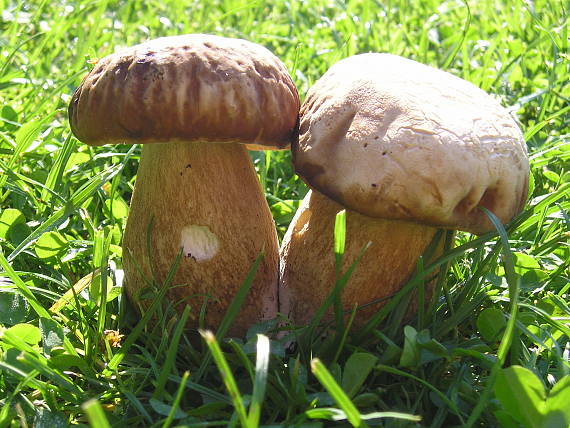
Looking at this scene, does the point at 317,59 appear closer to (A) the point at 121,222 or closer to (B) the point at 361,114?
(A) the point at 121,222

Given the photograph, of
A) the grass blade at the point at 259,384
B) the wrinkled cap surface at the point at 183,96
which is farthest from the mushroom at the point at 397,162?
the grass blade at the point at 259,384

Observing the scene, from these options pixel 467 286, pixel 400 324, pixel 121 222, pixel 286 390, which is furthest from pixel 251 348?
pixel 121 222

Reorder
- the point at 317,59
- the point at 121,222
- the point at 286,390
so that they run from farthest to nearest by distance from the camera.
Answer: the point at 317,59 → the point at 121,222 → the point at 286,390

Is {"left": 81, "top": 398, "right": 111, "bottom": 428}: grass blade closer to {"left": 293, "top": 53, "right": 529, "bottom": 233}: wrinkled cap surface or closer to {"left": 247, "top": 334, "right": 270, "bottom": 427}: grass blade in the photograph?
{"left": 247, "top": 334, "right": 270, "bottom": 427}: grass blade

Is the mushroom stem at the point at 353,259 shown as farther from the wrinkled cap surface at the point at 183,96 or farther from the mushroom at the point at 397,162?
the wrinkled cap surface at the point at 183,96

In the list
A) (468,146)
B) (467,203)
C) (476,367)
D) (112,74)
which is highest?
(112,74)

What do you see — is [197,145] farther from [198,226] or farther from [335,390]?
[335,390]
